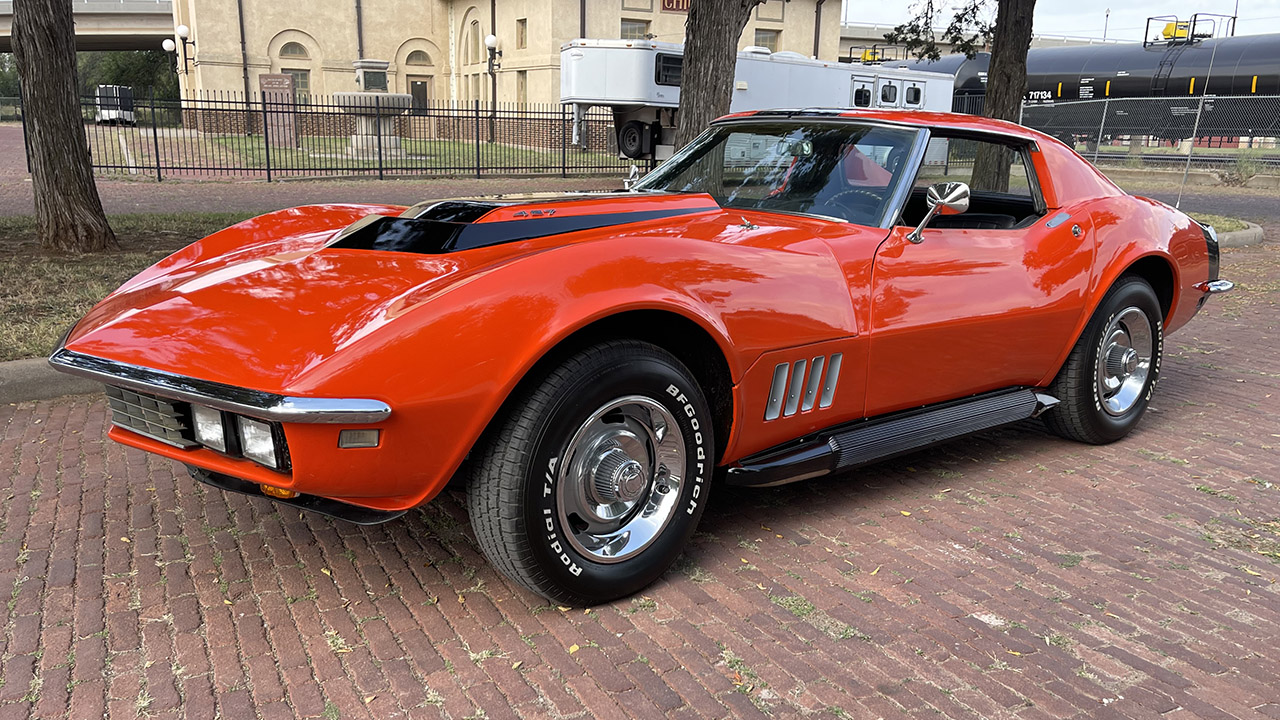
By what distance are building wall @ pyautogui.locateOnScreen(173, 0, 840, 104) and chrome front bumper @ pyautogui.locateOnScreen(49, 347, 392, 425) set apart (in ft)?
115

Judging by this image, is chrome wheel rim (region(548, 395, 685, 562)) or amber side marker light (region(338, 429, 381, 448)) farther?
chrome wheel rim (region(548, 395, 685, 562))

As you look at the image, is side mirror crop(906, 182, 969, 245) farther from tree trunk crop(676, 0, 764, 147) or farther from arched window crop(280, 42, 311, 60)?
arched window crop(280, 42, 311, 60)

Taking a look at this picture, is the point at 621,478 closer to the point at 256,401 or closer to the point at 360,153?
the point at 256,401

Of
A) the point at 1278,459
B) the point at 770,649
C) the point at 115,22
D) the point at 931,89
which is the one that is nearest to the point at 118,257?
the point at 770,649

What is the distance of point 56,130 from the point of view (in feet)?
26.0

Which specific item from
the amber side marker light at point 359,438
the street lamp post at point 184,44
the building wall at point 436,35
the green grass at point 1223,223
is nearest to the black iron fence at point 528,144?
the green grass at point 1223,223

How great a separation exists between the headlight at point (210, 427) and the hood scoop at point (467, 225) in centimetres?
74

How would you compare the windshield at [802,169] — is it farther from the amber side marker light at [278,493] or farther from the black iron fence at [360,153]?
the black iron fence at [360,153]

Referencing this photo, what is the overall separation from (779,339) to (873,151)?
116cm

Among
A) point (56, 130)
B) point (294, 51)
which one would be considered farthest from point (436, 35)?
point (56, 130)

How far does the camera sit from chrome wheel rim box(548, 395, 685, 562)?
280 cm

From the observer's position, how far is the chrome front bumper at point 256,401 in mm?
2334

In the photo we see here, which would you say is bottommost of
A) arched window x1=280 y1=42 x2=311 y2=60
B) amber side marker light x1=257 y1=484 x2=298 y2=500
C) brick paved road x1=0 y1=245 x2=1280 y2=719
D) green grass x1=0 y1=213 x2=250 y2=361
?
brick paved road x1=0 y1=245 x2=1280 y2=719

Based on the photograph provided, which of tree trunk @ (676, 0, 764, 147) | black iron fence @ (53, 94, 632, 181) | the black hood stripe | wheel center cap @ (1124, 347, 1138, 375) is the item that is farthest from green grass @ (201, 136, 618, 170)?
the black hood stripe
